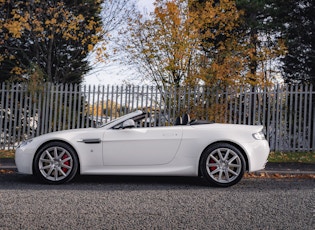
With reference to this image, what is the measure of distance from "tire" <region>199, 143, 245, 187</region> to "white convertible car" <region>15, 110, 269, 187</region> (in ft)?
0.05

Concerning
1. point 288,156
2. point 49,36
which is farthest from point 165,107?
point 49,36

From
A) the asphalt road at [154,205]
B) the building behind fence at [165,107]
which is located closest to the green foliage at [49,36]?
the building behind fence at [165,107]

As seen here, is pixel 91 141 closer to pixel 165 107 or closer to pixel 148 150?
pixel 148 150

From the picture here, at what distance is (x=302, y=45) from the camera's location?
18500 mm

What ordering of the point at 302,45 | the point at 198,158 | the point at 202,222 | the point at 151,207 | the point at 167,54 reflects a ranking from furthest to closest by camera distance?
the point at 302,45 < the point at 167,54 < the point at 198,158 < the point at 151,207 < the point at 202,222

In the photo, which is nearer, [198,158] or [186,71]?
[198,158]

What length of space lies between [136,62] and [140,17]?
5.99 feet

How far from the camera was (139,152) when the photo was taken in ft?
21.5

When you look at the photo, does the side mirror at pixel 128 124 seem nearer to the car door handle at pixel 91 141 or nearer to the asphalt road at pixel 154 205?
the car door handle at pixel 91 141

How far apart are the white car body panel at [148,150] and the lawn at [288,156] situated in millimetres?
4298

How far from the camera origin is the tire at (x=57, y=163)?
6.55 m

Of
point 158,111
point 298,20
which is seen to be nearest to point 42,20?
point 158,111

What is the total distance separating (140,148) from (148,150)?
133mm

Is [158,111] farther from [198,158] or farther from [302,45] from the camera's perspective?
[302,45]
